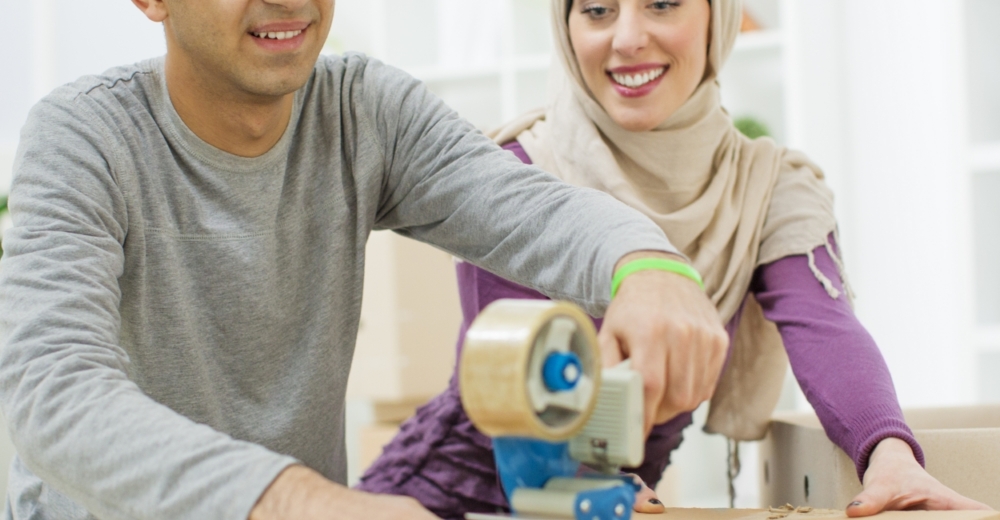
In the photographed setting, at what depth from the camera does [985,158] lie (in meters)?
2.63

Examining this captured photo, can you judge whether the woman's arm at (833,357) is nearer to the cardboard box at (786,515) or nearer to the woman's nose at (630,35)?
the cardboard box at (786,515)

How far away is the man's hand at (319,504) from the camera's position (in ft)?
2.14

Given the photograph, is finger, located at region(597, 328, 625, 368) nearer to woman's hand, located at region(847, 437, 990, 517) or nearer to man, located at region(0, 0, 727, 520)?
man, located at region(0, 0, 727, 520)

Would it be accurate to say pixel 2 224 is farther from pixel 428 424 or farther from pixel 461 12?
pixel 428 424

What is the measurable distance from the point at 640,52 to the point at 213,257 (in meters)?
0.68

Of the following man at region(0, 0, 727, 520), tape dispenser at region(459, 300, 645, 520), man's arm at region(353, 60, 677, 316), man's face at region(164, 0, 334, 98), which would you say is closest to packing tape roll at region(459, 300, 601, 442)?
tape dispenser at region(459, 300, 645, 520)

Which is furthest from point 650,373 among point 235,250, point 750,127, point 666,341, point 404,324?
point 750,127

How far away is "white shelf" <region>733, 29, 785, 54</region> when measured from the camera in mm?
2746

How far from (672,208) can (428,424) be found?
1.58 ft

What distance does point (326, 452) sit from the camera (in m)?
1.18

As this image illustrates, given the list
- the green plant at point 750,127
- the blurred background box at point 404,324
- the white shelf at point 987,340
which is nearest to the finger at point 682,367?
the blurred background box at point 404,324

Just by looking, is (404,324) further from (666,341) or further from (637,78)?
(666,341)

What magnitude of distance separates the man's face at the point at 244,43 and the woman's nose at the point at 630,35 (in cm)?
51

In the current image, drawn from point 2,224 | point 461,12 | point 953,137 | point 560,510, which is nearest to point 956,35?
point 953,137
